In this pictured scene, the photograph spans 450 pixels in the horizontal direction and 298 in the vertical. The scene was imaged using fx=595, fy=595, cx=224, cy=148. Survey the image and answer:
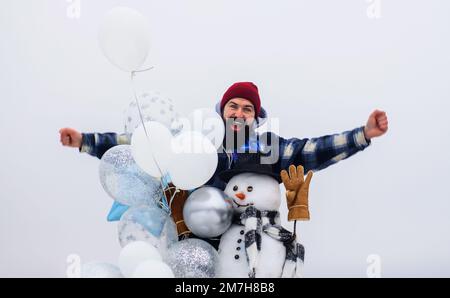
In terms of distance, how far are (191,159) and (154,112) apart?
28 cm

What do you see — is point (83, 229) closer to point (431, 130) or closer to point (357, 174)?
point (357, 174)

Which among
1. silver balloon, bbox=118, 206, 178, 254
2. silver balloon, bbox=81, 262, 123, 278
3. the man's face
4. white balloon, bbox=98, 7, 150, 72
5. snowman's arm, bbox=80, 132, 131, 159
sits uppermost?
white balloon, bbox=98, 7, 150, 72

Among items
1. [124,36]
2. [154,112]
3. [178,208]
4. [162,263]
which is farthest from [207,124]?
[162,263]

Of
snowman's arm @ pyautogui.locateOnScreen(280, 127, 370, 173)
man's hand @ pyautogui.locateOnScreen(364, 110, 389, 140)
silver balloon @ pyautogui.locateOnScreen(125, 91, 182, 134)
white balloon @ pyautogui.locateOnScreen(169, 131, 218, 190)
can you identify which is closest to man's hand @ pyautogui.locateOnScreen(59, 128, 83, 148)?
silver balloon @ pyautogui.locateOnScreen(125, 91, 182, 134)

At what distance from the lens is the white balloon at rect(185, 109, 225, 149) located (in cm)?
209

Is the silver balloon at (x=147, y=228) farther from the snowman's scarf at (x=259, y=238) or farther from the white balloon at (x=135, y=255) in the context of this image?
the snowman's scarf at (x=259, y=238)

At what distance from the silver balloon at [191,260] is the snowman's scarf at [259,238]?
0.42 ft

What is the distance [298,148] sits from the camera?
2.26 meters

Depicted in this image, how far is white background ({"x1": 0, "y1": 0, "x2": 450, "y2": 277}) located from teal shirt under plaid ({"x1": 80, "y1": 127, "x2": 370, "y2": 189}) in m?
0.60

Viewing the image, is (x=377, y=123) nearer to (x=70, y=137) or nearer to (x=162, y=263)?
(x=162, y=263)

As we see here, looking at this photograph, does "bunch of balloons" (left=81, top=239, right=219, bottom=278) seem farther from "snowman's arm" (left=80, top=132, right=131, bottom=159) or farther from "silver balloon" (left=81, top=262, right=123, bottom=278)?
"snowman's arm" (left=80, top=132, right=131, bottom=159)

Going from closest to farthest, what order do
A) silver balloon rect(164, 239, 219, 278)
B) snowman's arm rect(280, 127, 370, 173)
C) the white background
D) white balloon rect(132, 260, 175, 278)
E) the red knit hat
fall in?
1. white balloon rect(132, 260, 175, 278)
2. silver balloon rect(164, 239, 219, 278)
3. snowman's arm rect(280, 127, 370, 173)
4. the red knit hat
5. the white background

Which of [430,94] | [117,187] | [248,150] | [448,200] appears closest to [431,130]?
[430,94]
